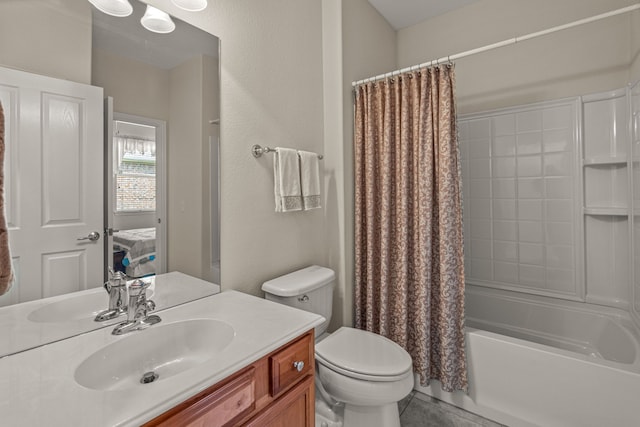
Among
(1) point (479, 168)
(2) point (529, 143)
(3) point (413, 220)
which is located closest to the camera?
(3) point (413, 220)

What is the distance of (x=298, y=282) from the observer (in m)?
1.60

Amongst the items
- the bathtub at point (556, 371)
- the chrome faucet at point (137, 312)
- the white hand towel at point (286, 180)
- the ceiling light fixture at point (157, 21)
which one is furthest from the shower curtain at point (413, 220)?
the chrome faucet at point (137, 312)

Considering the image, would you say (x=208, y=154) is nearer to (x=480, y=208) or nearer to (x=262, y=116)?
(x=262, y=116)

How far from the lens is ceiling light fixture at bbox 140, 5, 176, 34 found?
1.18m

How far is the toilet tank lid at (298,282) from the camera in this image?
4.98 feet

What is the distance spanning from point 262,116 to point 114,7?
0.71 m

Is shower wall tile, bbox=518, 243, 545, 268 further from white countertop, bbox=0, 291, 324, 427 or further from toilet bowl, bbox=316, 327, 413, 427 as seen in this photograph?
white countertop, bbox=0, 291, 324, 427

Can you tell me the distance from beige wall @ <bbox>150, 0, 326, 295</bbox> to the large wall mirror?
8cm

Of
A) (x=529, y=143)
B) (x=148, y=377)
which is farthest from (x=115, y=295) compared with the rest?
(x=529, y=143)

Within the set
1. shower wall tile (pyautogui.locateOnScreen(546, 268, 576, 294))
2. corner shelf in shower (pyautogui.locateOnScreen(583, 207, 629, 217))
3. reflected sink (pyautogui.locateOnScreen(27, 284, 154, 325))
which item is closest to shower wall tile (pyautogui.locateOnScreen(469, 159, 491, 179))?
corner shelf in shower (pyautogui.locateOnScreen(583, 207, 629, 217))

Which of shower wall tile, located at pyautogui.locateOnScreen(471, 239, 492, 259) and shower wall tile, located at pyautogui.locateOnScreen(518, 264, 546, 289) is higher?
shower wall tile, located at pyautogui.locateOnScreen(471, 239, 492, 259)

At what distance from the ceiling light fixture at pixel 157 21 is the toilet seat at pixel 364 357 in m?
1.56

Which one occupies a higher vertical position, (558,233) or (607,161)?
(607,161)

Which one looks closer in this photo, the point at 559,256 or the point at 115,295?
the point at 115,295
